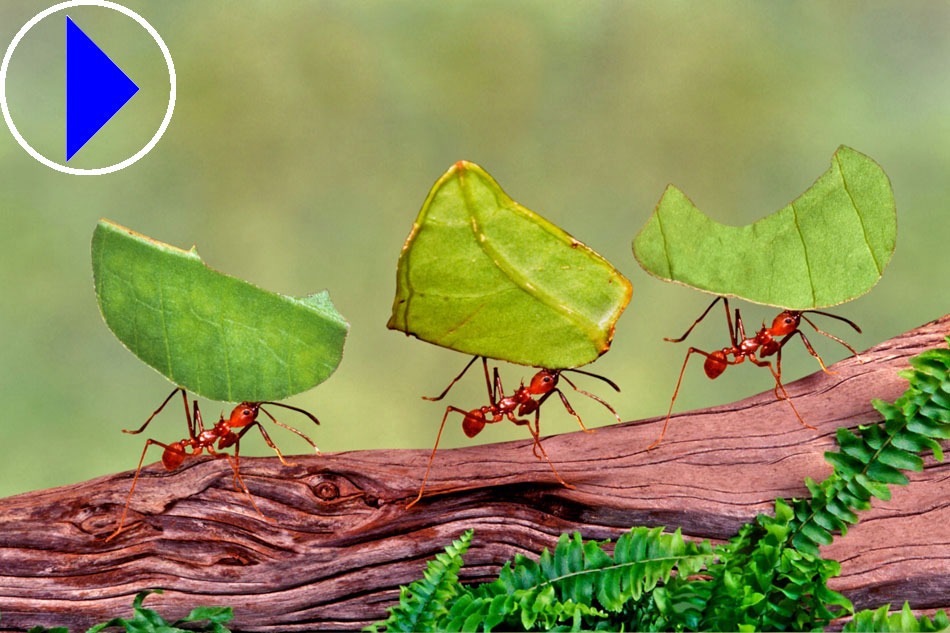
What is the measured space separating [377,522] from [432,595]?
31 cm

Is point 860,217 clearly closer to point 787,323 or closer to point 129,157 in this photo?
point 787,323

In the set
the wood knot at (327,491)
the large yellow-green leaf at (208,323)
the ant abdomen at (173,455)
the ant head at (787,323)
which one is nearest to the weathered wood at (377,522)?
the wood knot at (327,491)

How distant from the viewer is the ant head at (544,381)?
7.06 feet

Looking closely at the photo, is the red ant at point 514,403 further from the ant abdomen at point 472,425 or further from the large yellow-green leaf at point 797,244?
the large yellow-green leaf at point 797,244

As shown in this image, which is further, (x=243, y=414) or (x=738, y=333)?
(x=738, y=333)

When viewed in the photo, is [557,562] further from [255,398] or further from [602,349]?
[255,398]

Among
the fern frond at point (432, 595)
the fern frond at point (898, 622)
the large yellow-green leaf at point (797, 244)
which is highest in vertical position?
the large yellow-green leaf at point (797, 244)

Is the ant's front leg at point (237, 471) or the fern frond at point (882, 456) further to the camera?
the ant's front leg at point (237, 471)

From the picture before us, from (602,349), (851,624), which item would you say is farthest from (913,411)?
(602,349)

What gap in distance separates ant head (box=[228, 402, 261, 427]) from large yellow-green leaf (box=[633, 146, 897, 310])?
3.43 feet

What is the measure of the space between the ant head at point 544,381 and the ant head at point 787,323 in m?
0.60

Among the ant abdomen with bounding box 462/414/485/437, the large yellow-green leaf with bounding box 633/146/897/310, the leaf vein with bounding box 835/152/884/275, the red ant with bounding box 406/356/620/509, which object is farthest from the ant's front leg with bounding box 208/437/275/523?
the leaf vein with bounding box 835/152/884/275

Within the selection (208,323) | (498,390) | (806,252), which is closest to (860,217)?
(806,252)

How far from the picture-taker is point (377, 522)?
2195 millimetres
